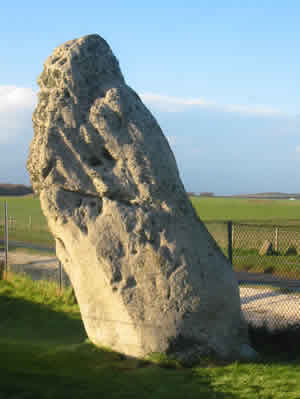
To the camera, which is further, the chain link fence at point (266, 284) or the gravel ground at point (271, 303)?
the chain link fence at point (266, 284)

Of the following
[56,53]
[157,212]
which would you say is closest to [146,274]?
[157,212]

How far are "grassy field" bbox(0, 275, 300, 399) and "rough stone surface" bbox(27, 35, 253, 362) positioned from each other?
295 mm

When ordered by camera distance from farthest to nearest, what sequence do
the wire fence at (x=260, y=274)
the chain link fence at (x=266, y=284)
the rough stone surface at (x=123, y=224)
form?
the wire fence at (x=260, y=274) < the chain link fence at (x=266, y=284) < the rough stone surface at (x=123, y=224)

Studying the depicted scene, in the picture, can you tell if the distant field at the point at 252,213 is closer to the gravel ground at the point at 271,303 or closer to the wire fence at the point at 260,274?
the wire fence at the point at 260,274

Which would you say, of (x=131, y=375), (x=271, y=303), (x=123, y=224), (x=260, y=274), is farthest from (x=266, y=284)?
(x=131, y=375)

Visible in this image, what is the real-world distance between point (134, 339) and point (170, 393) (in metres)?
1.09

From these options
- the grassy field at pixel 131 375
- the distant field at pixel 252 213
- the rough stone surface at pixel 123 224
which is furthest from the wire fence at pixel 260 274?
the distant field at pixel 252 213

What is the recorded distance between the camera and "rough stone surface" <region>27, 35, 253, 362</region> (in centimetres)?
609

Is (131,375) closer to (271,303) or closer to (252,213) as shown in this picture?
(271,303)

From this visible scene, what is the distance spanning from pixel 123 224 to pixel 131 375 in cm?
173

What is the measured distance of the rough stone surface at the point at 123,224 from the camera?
20.0 ft

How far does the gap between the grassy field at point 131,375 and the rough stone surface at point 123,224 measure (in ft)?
0.97

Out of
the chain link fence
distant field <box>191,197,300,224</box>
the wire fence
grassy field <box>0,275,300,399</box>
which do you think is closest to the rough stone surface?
grassy field <box>0,275,300,399</box>

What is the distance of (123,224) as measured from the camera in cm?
623
